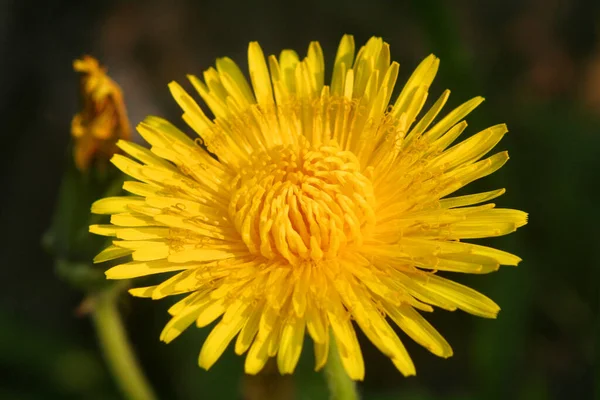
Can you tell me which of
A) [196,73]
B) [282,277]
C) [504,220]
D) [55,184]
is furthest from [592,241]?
[55,184]

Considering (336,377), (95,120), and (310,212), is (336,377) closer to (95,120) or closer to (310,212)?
(310,212)

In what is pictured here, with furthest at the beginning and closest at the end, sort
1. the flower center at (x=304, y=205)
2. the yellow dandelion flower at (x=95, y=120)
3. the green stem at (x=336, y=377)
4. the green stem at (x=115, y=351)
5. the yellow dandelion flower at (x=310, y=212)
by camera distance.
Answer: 1. the green stem at (x=115, y=351)
2. the yellow dandelion flower at (x=95, y=120)
3. the flower center at (x=304, y=205)
4. the green stem at (x=336, y=377)
5. the yellow dandelion flower at (x=310, y=212)

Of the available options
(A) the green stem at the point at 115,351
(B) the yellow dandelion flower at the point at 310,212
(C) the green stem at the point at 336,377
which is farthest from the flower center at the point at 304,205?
(A) the green stem at the point at 115,351

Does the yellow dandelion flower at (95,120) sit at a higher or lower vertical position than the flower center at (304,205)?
higher

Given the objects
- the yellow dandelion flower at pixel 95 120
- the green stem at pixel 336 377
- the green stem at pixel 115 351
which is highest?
the yellow dandelion flower at pixel 95 120

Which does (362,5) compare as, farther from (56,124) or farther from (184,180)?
(184,180)

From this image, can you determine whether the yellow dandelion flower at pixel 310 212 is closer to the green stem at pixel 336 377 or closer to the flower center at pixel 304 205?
the flower center at pixel 304 205

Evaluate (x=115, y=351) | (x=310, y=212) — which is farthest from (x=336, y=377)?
(x=115, y=351)
